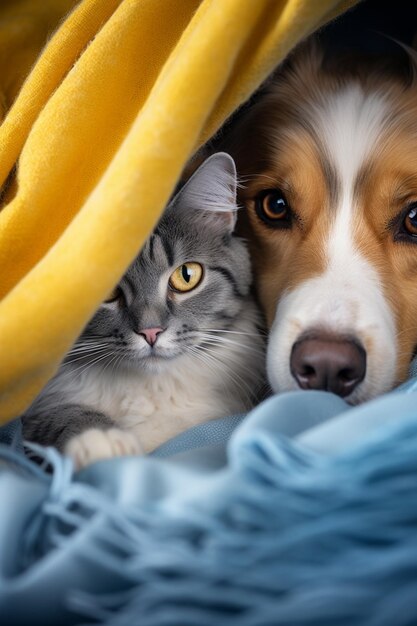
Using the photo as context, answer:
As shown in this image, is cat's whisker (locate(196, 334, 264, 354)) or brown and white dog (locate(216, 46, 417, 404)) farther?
cat's whisker (locate(196, 334, 264, 354))

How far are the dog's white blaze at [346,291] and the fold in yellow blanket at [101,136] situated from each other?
0.26m

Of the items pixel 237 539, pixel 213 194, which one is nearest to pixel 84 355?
pixel 213 194

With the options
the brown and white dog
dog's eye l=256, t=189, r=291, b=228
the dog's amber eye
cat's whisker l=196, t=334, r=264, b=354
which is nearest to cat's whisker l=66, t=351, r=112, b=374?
cat's whisker l=196, t=334, r=264, b=354

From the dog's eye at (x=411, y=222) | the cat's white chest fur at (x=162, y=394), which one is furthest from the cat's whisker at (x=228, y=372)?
the dog's eye at (x=411, y=222)

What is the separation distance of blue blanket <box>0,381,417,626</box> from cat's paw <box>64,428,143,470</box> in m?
0.20

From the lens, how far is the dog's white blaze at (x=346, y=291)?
4.44 ft

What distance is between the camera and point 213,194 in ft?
5.09

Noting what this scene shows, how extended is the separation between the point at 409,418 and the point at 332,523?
0.17 meters

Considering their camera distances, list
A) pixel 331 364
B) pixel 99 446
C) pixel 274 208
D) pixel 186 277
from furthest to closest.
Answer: pixel 274 208 < pixel 186 277 < pixel 331 364 < pixel 99 446

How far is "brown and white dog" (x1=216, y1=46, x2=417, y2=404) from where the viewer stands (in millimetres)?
1352

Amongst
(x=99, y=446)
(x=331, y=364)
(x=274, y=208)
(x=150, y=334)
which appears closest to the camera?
(x=99, y=446)

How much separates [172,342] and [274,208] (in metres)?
0.44

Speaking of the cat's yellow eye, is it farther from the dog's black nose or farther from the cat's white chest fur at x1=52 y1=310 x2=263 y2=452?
the dog's black nose

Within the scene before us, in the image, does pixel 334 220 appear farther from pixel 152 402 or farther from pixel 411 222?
pixel 152 402
